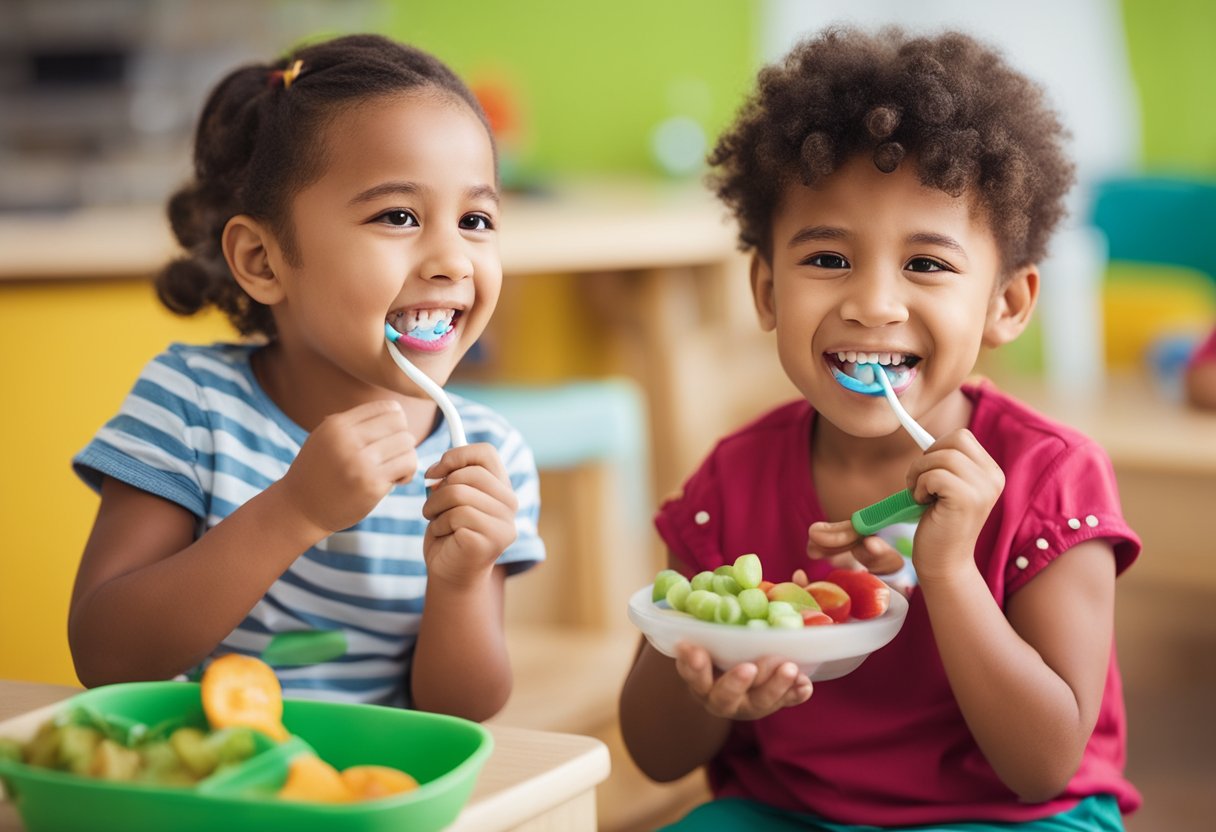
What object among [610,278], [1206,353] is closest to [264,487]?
[1206,353]

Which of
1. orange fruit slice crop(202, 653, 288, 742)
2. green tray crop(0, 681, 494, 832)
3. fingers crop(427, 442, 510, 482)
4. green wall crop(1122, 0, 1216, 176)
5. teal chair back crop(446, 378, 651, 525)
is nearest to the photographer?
green tray crop(0, 681, 494, 832)

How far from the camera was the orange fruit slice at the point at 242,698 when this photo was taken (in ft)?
2.46

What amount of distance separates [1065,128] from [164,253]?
3.78ft

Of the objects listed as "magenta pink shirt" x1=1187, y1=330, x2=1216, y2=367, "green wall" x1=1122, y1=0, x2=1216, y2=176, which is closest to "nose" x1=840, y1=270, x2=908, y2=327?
"magenta pink shirt" x1=1187, y1=330, x2=1216, y2=367

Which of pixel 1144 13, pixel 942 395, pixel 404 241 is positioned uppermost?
pixel 1144 13

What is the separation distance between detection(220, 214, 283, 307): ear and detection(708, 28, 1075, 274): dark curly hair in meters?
0.38

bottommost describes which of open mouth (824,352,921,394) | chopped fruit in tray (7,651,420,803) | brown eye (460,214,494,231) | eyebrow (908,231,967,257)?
chopped fruit in tray (7,651,420,803)

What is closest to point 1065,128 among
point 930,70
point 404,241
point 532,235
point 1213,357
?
point 930,70

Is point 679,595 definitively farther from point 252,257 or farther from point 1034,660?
point 252,257

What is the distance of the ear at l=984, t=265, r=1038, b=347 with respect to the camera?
1122mm

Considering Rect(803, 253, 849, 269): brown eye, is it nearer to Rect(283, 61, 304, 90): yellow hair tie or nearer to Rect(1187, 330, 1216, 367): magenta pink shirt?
Rect(283, 61, 304, 90): yellow hair tie

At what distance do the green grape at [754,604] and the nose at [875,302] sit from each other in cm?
23

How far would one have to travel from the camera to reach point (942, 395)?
107 cm

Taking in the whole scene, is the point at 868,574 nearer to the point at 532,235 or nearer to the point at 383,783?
the point at 383,783
